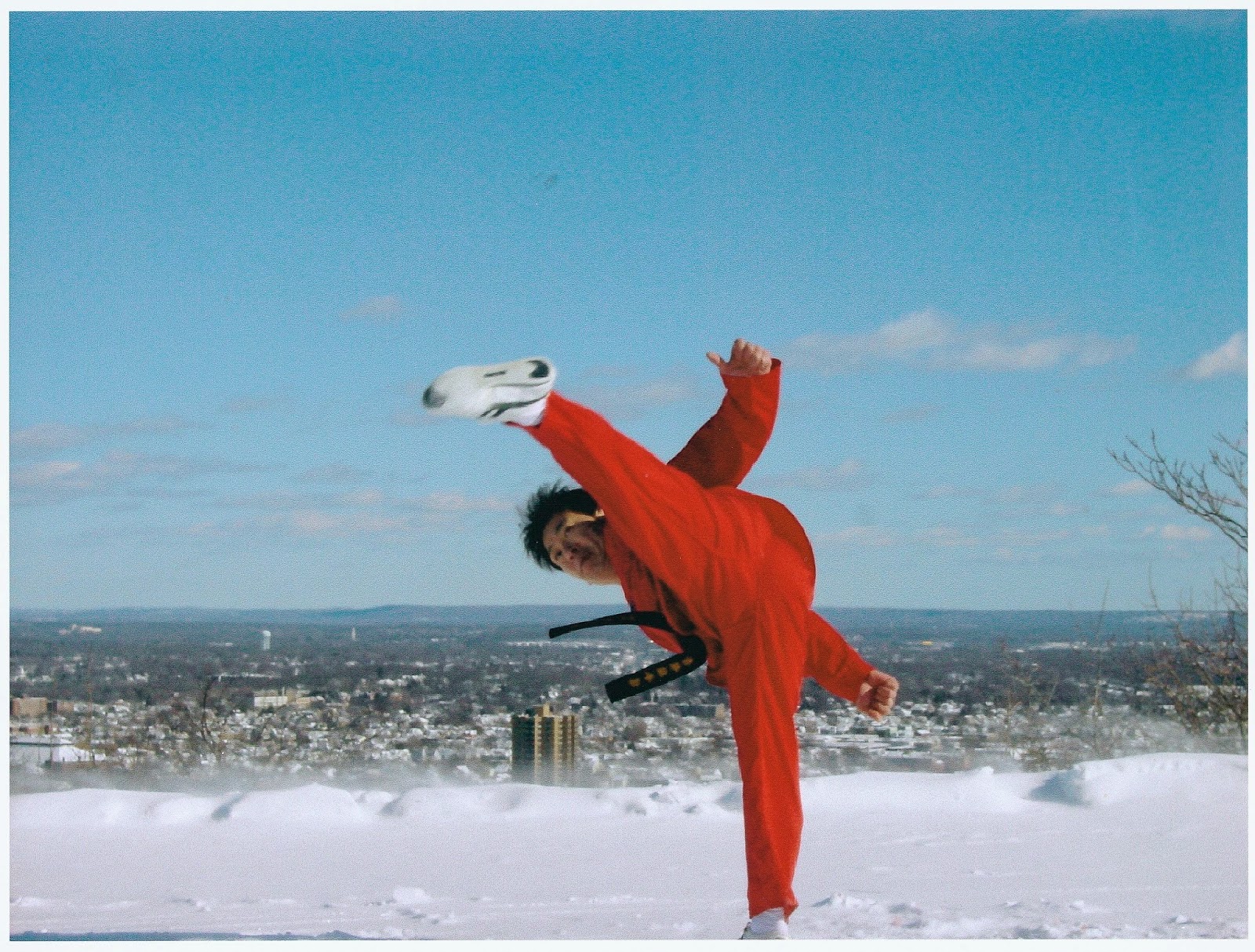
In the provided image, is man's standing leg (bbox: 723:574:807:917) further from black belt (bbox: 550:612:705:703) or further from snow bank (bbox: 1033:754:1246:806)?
snow bank (bbox: 1033:754:1246:806)

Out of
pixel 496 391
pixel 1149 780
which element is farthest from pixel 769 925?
pixel 1149 780

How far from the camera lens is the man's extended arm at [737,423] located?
10.8 feet

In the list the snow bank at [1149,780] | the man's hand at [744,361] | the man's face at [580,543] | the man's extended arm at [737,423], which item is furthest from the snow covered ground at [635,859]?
the man's hand at [744,361]

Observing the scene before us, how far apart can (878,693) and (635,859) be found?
124 cm

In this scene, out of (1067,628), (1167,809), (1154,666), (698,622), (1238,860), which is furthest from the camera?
(1154,666)

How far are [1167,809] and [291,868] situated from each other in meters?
2.86

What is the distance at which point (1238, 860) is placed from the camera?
160 inches

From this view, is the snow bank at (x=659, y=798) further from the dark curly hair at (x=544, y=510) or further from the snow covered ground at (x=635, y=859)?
the dark curly hair at (x=544, y=510)

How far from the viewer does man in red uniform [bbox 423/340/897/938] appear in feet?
9.86

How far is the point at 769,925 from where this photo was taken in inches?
126

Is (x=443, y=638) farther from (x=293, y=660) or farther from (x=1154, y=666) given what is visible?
(x=1154, y=666)

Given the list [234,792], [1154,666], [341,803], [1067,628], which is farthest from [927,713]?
[234,792]

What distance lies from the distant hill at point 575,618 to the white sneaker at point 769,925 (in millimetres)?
1315

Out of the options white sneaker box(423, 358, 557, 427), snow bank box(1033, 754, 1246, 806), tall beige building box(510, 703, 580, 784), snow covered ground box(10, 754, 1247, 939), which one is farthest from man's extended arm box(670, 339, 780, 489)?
snow bank box(1033, 754, 1246, 806)
